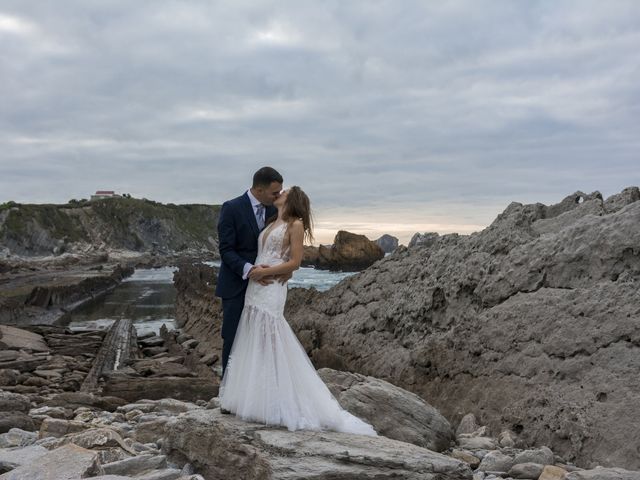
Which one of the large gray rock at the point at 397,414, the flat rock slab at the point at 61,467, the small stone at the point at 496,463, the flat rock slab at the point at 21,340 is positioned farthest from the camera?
the flat rock slab at the point at 21,340


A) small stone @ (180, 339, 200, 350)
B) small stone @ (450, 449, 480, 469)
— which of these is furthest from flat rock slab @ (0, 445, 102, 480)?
small stone @ (180, 339, 200, 350)

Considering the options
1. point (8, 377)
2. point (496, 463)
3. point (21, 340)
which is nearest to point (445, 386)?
point (496, 463)

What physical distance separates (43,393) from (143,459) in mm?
7726

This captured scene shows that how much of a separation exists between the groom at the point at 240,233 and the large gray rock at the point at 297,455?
3.13 ft

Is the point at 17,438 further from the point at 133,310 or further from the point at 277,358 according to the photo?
the point at 133,310

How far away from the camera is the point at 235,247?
5.39m

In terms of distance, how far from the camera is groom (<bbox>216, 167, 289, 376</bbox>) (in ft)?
17.1

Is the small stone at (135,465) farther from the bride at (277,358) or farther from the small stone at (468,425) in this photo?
the small stone at (468,425)

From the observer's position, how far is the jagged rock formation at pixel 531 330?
6484 mm

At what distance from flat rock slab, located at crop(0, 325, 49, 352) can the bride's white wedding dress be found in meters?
13.6

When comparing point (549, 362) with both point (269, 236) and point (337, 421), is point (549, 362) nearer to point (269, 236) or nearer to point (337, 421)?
point (337, 421)

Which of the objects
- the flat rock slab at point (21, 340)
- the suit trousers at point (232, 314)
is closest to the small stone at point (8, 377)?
the flat rock slab at point (21, 340)

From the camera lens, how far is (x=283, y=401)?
503 centimetres

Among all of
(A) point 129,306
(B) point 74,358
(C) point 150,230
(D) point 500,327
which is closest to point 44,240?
(C) point 150,230
